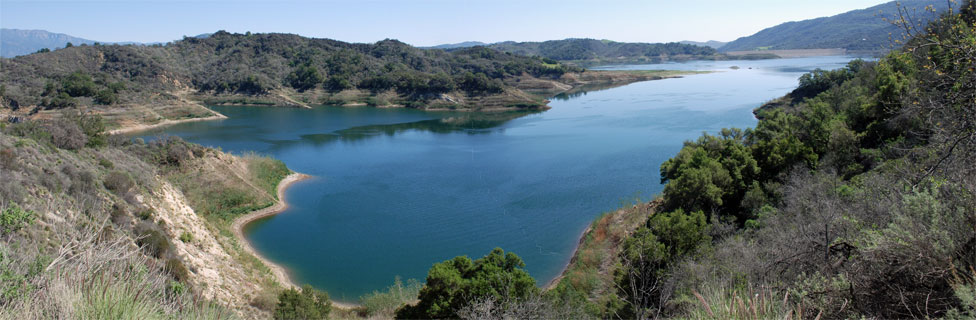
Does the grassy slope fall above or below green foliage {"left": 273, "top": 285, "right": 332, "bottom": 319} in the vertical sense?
above

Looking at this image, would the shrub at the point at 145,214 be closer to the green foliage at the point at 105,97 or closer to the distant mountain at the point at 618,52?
the green foliage at the point at 105,97

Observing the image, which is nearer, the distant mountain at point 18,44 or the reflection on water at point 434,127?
the reflection on water at point 434,127

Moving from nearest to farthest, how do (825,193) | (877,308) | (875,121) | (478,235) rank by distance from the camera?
(877,308), (825,193), (875,121), (478,235)

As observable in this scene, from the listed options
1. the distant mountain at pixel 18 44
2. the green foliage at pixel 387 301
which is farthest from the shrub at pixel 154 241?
the distant mountain at pixel 18 44

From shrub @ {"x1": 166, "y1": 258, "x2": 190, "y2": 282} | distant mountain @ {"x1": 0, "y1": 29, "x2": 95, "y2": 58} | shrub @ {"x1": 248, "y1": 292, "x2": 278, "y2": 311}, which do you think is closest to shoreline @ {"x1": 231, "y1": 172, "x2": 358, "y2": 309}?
shrub @ {"x1": 248, "y1": 292, "x2": 278, "y2": 311}

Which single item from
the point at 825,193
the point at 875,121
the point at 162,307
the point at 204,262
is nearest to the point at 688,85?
the point at 875,121

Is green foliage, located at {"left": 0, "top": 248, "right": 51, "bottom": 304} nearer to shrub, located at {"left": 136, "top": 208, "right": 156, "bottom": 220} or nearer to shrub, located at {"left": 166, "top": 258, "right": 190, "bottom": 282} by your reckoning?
shrub, located at {"left": 166, "top": 258, "right": 190, "bottom": 282}

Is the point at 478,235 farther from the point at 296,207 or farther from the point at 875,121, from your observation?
the point at 875,121
